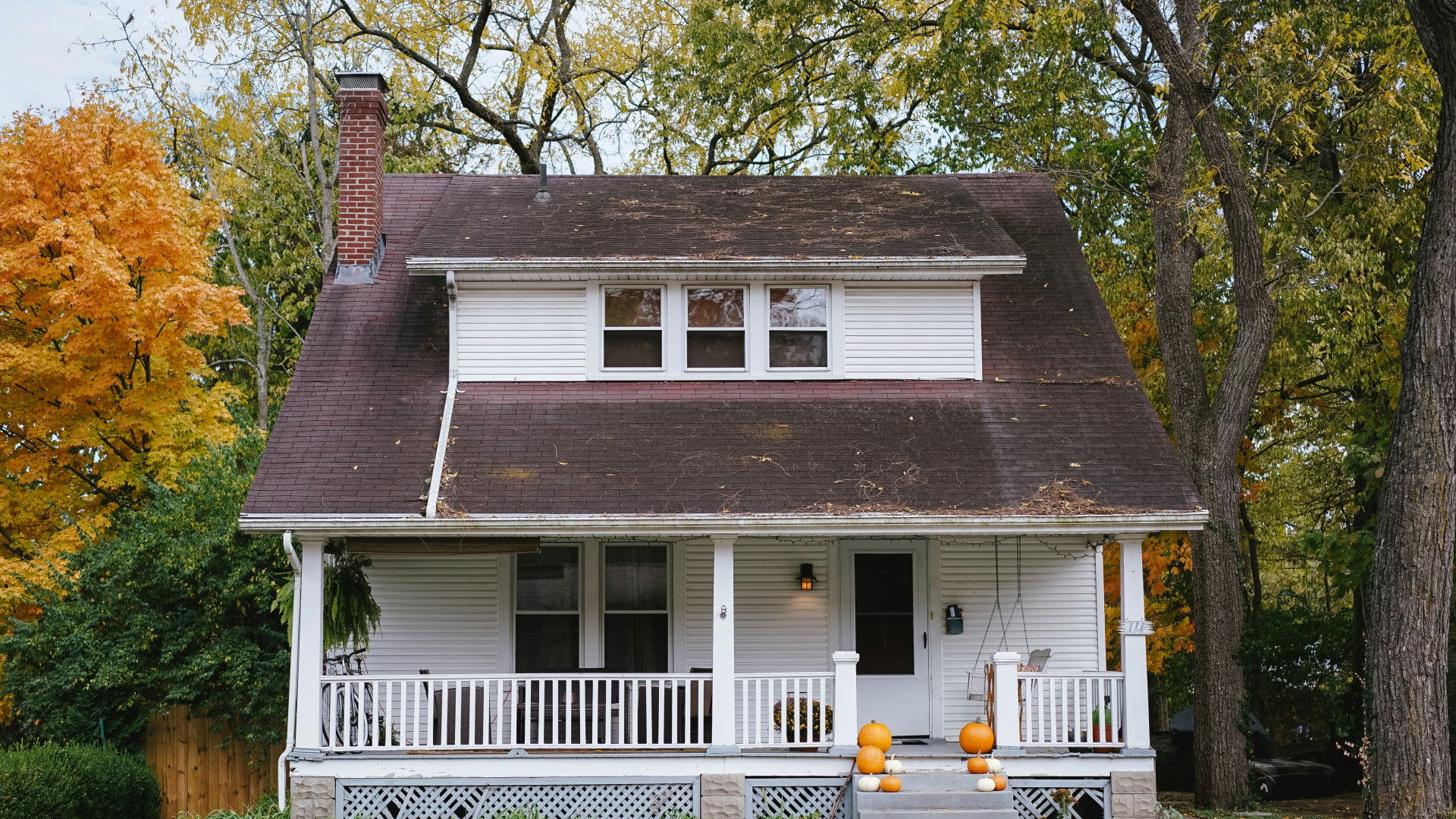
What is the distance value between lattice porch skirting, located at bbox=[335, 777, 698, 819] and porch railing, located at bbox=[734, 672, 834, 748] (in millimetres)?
897

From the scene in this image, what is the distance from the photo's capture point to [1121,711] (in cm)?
1168

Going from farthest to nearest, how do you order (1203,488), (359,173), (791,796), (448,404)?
(1203,488) → (359,173) → (448,404) → (791,796)

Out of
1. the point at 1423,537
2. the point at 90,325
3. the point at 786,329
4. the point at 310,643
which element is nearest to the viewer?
the point at 1423,537

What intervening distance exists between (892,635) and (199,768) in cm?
900

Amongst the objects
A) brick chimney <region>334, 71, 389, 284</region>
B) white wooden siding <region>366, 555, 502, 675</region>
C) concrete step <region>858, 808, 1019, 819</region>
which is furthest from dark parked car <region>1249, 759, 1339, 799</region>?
brick chimney <region>334, 71, 389, 284</region>

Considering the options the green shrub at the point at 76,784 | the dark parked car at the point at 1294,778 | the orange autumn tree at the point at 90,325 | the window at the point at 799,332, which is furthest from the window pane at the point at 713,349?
the dark parked car at the point at 1294,778

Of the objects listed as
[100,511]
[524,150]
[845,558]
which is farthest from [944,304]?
[524,150]

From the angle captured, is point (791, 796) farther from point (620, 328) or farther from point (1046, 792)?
point (620, 328)

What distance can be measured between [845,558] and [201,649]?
8.03 m

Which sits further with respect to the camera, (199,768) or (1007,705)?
(199,768)

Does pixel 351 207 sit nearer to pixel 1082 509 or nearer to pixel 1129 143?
pixel 1082 509

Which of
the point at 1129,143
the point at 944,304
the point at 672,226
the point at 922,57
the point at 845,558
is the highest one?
the point at 922,57

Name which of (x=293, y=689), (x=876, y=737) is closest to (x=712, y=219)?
(x=876, y=737)

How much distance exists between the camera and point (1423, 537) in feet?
36.1
